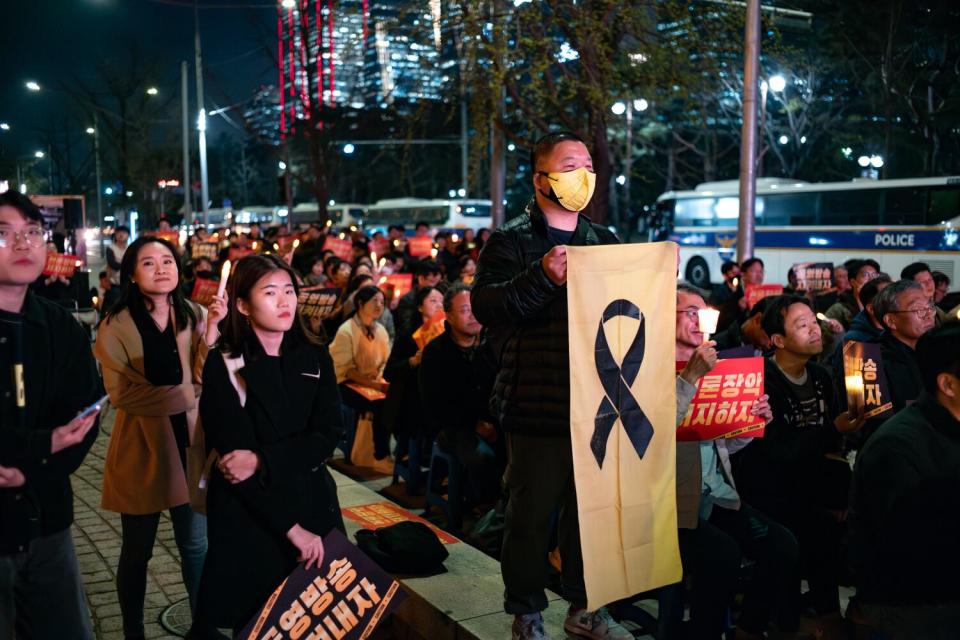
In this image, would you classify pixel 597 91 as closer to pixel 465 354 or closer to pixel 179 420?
pixel 465 354

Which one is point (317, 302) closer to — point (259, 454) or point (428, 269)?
point (428, 269)

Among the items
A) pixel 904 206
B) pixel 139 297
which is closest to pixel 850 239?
pixel 904 206

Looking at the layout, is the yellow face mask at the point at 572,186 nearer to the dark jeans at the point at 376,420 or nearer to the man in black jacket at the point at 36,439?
the man in black jacket at the point at 36,439

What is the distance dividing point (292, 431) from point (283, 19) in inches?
1269

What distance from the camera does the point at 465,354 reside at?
21.6 feet

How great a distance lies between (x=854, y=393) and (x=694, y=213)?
2749cm

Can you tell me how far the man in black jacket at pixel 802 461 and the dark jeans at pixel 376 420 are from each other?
11.7 ft

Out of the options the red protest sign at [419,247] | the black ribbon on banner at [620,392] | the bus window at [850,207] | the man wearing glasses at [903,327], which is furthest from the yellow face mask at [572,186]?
the bus window at [850,207]

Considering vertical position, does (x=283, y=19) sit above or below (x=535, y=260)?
above

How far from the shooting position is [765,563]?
184 inches

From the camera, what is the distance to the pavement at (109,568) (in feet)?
16.8

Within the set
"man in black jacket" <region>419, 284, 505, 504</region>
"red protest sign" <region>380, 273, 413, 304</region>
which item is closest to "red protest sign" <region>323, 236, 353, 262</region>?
"red protest sign" <region>380, 273, 413, 304</region>

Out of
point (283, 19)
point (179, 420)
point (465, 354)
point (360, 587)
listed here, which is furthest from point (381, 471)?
point (283, 19)

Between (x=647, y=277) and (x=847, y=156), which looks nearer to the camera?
(x=647, y=277)
